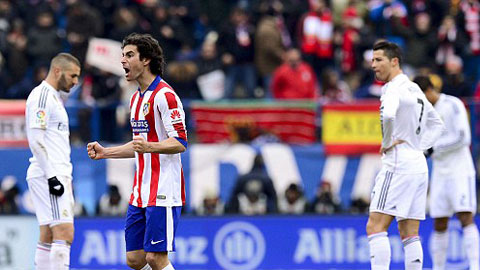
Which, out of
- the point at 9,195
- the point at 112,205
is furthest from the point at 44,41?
the point at 112,205

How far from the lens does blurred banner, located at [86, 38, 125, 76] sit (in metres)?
17.8

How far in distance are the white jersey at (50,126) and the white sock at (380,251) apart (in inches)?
128

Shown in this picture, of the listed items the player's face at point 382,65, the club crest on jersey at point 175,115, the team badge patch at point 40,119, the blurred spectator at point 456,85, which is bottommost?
the club crest on jersey at point 175,115

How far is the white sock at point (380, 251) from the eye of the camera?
9852mm

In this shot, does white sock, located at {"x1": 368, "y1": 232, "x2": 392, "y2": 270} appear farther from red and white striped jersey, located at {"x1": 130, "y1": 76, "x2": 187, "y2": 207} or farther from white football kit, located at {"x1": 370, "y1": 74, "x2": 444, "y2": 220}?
red and white striped jersey, located at {"x1": 130, "y1": 76, "x2": 187, "y2": 207}

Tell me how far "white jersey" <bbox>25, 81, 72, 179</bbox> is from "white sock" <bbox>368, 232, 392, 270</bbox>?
3239mm

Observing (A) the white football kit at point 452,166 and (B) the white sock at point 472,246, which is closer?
(B) the white sock at point 472,246

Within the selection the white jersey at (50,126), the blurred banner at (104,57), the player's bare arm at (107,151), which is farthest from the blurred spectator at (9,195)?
the player's bare arm at (107,151)

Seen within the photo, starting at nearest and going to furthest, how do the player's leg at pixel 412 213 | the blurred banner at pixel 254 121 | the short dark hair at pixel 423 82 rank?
the player's leg at pixel 412 213
the short dark hair at pixel 423 82
the blurred banner at pixel 254 121

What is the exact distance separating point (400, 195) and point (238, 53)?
891 cm

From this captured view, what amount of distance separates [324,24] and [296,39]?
0.85 meters

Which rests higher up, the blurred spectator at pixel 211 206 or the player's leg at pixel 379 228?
the blurred spectator at pixel 211 206

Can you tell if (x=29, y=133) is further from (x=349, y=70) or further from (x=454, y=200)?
(x=349, y=70)

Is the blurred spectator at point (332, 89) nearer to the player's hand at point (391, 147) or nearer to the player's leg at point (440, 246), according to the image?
the player's leg at point (440, 246)
